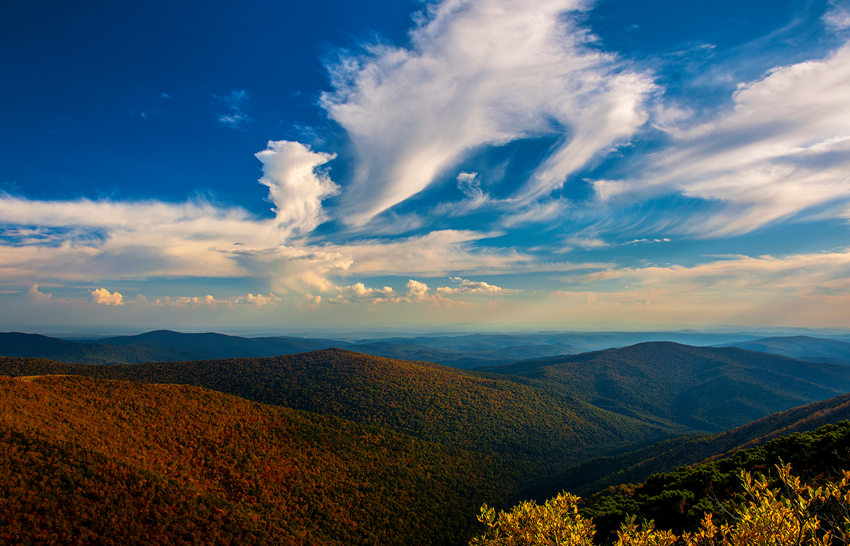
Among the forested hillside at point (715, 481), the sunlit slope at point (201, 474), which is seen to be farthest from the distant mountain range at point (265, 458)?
the forested hillside at point (715, 481)

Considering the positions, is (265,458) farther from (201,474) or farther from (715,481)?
(715,481)

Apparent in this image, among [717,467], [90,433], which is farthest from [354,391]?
[717,467]

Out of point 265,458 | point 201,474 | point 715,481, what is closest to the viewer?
point 715,481

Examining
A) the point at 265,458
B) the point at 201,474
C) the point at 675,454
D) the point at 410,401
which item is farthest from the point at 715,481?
the point at 410,401

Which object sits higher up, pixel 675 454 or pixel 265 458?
pixel 265 458

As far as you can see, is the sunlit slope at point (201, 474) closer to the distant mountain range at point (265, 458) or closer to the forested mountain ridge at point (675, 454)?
the distant mountain range at point (265, 458)

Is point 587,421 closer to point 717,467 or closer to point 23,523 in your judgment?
point 717,467

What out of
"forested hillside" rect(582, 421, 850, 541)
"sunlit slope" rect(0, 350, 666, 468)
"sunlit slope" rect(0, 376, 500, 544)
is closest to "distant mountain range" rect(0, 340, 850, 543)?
"sunlit slope" rect(0, 376, 500, 544)
